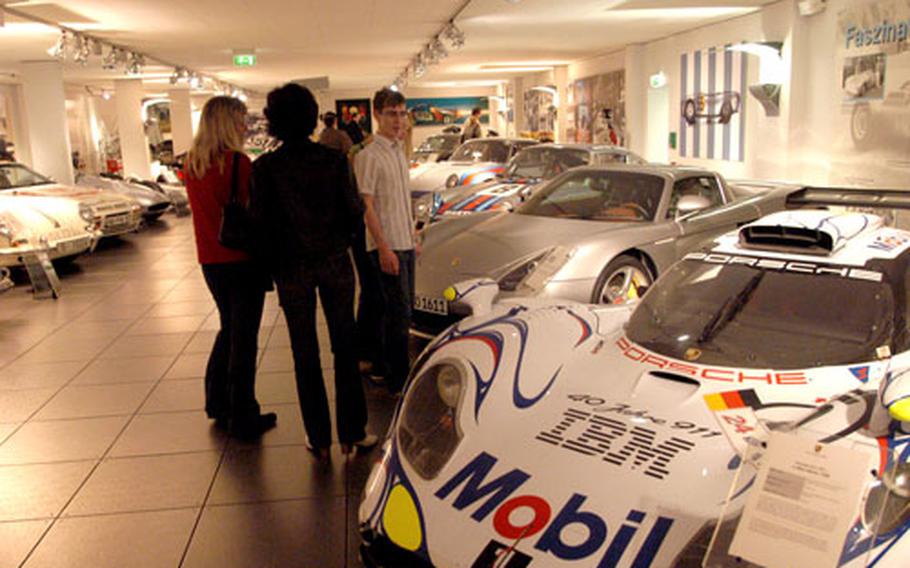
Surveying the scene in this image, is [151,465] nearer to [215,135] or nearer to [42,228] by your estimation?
[215,135]

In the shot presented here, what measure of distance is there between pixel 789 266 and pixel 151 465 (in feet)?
9.61

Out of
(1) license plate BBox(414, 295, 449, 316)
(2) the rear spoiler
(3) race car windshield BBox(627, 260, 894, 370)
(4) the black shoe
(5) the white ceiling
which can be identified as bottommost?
(4) the black shoe

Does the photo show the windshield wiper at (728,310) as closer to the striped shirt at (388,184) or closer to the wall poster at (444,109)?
the striped shirt at (388,184)

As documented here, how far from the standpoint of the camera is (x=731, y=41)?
1124cm

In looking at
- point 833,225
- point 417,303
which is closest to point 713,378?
point 833,225

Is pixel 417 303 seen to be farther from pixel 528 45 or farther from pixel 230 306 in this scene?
pixel 528 45

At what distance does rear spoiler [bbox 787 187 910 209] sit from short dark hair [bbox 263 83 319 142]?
2188 mm

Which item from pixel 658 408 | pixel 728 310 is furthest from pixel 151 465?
pixel 728 310

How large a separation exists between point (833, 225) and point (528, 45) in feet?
41.5

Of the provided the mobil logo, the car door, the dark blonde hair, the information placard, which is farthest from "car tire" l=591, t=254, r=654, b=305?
the information placard

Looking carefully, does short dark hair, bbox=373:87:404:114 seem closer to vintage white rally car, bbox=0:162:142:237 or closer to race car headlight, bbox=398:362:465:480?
race car headlight, bbox=398:362:465:480

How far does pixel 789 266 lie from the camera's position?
2.69 meters

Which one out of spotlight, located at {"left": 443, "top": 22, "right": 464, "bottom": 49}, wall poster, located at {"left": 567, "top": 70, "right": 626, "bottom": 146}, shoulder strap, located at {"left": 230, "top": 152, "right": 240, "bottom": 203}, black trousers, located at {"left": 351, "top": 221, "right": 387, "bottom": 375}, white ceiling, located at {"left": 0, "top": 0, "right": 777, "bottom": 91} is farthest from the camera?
wall poster, located at {"left": 567, "top": 70, "right": 626, "bottom": 146}

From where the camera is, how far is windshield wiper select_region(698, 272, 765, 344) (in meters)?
2.58
